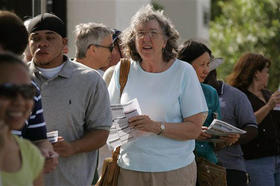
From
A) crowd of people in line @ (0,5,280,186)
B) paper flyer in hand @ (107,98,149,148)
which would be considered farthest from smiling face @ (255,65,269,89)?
paper flyer in hand @ (107,98,149,148)

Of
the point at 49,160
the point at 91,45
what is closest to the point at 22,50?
the point at 49,160

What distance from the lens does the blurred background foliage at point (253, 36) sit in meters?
21.8

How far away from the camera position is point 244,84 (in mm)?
7223

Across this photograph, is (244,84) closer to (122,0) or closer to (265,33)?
(122,0)

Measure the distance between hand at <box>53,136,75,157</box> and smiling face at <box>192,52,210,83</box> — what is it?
1.90 m

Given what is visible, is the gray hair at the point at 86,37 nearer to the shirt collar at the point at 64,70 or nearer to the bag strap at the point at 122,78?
the bag strap at the point at 122,78

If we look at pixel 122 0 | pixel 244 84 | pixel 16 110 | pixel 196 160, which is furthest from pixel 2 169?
pixel 122 0

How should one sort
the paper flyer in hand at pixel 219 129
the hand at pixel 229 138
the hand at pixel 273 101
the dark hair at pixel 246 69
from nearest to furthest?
1. the paper flyer in hand at pixel 219 129
2. the hand at pixel 229 138
3. the hand at pixel 273 101
4. the dark hair at pixel 246 69

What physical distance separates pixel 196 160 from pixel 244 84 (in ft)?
6.58

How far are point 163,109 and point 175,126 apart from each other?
16cm

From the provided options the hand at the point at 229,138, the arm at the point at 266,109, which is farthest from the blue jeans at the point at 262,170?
the hand at the point at 229,138

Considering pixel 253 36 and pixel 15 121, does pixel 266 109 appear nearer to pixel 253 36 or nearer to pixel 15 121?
pixel 15 121

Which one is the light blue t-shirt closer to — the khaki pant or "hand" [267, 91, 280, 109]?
the khaki pant

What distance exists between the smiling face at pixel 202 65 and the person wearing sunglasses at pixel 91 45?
0.84 meters
